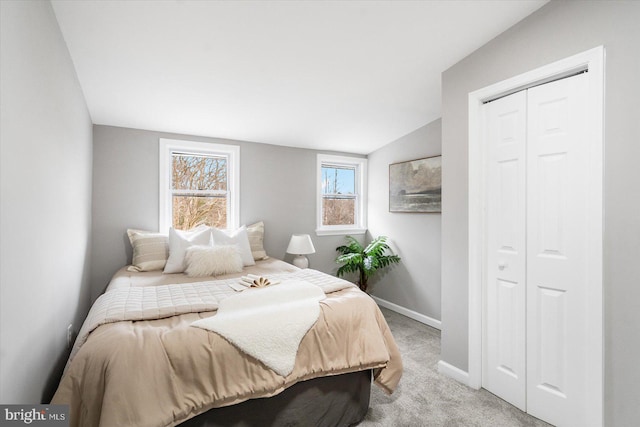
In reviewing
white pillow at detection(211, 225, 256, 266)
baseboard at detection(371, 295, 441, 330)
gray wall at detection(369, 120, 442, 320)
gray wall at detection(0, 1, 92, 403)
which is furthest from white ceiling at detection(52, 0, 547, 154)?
baseboard at detection(371, 295, 441, 330)

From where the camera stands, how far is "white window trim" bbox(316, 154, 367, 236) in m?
4.37

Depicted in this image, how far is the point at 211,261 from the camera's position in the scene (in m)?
2.82

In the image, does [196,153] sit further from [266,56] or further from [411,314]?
[411,314]

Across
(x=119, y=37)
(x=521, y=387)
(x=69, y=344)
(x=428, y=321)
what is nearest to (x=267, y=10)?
(x=119, y=37)

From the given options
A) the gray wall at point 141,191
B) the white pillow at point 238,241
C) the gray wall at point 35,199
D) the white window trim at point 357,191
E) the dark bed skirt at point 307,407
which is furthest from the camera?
the white window trim at point 357,191

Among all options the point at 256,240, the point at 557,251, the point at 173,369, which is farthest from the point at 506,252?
the point at 256,240

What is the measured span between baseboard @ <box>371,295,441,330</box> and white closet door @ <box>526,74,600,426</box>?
4.96 feet

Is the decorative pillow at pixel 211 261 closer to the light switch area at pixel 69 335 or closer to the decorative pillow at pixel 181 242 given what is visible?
the decorative pillow at pixel 181 242

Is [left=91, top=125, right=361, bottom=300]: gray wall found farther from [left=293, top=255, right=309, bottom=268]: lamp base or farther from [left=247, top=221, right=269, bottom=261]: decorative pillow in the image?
[left=293, top=255, right=309, bottom=268]: lamp base

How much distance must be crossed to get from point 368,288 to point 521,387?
8.23 feet

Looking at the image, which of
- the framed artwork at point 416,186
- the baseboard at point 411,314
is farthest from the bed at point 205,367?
the framed artwork at point 416,186

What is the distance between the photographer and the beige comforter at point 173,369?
125 cm

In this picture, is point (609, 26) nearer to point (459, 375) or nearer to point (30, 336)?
point (459, 375)

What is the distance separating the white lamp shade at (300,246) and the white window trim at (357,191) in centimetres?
55
